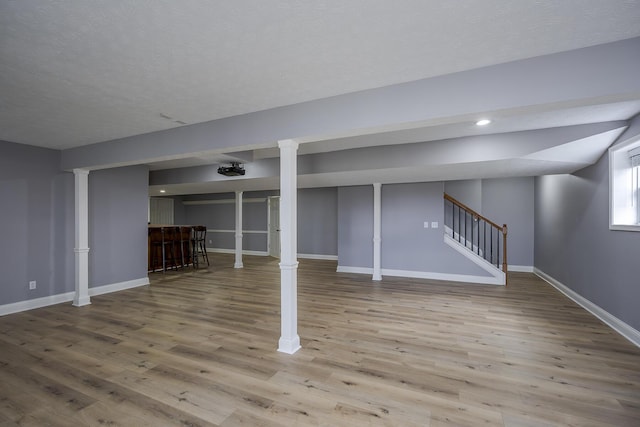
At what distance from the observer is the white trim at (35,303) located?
3.96 metres

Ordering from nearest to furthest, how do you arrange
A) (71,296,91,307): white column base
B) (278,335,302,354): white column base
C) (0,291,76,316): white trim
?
(278,335,302,354): white column base, (0,291,76,316): white trim, (71,296,91,307): white column base

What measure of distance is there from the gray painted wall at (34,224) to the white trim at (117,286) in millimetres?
342

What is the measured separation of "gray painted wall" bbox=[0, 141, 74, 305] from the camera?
3.99 meters

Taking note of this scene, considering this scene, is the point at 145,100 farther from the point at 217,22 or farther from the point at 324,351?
the point at 324,351

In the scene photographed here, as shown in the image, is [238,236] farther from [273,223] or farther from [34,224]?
[34,224]

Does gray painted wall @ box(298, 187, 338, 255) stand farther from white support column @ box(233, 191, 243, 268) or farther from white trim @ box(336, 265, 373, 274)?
white support column @ box(233, 191, 243, 268)

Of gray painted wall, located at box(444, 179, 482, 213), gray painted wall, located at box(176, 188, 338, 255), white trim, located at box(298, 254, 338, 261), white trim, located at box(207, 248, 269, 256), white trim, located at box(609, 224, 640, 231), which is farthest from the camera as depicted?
white trim, located at box(207, 248, 269, 256)

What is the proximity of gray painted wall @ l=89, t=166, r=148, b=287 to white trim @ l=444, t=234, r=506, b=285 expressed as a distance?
6.09 m

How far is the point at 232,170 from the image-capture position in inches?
210

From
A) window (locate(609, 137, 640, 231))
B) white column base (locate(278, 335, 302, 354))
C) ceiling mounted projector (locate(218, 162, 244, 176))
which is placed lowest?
white column base (locate(278, 335, 302, 354))

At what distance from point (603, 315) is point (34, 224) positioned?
776 centimetres

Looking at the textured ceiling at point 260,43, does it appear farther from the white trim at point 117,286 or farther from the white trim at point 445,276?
the white trim at point 445,276

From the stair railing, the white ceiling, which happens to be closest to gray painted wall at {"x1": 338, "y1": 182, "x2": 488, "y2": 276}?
the stair railing

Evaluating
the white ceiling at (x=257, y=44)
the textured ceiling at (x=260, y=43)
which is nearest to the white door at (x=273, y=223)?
the white ceiling at (x=257, y=44)
